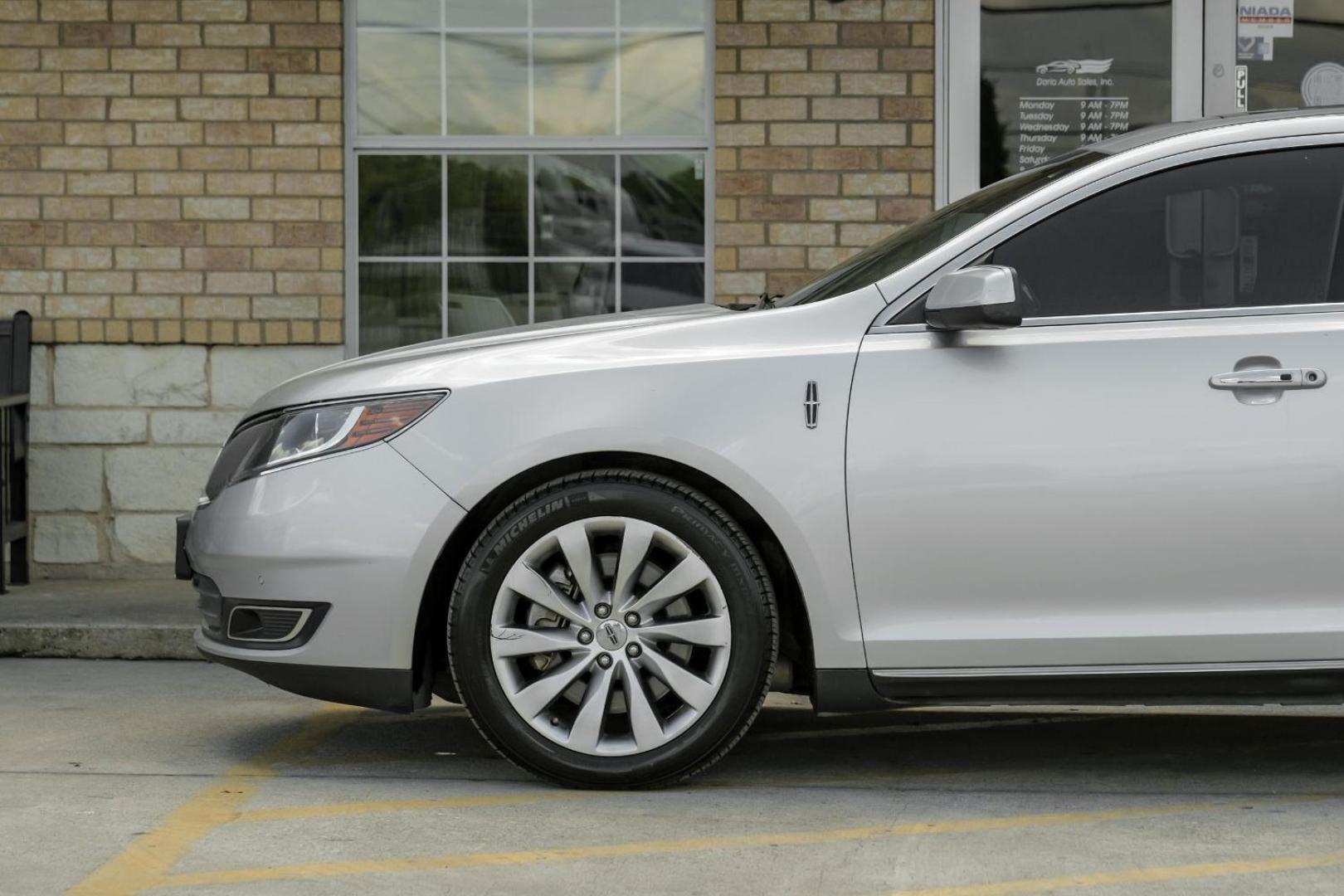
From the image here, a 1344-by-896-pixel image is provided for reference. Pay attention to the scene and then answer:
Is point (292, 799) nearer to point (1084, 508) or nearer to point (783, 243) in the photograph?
point (1084, 508)

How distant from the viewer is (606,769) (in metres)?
4.84

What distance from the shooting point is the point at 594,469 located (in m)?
4.87

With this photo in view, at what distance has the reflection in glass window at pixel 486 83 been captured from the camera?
912 centimetres

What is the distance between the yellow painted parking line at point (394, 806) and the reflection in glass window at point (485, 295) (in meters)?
4.51

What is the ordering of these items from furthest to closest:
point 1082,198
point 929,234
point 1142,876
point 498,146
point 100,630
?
point 498,146 < point 100,630 < point 929,234 < point 1082,198 < point 1142,876

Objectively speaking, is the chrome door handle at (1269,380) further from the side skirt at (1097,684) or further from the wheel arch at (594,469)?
the wheel arch at (594,469)

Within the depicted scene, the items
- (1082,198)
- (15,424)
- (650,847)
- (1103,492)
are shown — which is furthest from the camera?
(15,424)

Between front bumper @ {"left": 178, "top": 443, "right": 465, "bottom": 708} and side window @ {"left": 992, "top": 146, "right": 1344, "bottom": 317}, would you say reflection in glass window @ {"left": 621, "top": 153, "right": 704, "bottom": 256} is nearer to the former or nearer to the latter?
side window @ {"left": 992, "top": 146, "right": 1344, "bottom": 317}

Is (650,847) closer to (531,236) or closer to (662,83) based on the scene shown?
(531,236)

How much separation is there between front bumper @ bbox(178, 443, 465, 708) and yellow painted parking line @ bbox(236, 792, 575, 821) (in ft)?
0.83

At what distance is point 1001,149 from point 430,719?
453 centimetres

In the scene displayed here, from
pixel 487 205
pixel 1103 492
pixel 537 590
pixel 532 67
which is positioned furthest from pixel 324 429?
pixel 532 67

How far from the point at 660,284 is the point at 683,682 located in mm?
4608

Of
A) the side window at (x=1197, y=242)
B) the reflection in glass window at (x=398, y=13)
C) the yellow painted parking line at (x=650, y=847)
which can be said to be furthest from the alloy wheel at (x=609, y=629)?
the reflection in glass window at (x=398, y=13)
